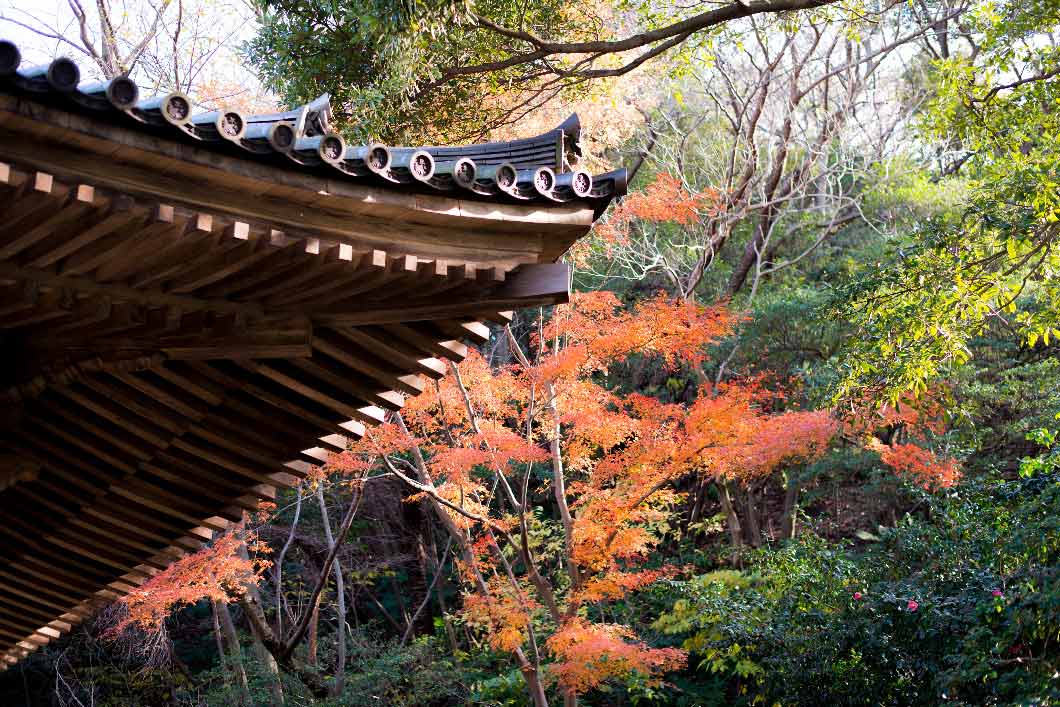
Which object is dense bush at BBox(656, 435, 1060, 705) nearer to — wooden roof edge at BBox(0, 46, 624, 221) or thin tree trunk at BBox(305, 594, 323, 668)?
wooden roof edge at BBox(0, 46, 624, 221)

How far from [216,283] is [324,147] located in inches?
21.3

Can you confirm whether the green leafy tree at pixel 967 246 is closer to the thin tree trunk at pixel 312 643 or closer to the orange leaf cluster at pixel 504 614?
the orange leaf cluster at pixel 504 614

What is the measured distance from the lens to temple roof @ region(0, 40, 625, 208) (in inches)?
75.8

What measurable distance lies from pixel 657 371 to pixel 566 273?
13.5 m

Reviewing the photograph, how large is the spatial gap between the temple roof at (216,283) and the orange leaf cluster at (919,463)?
837 cm

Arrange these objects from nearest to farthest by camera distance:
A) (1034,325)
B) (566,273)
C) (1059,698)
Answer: (566,273) < (1059,698) < (1034,325)

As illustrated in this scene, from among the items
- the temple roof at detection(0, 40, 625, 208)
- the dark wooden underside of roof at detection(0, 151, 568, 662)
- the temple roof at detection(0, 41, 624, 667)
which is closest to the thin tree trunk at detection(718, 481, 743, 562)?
the dark wooden underside of roof at detection(0, 151, 568, 662)

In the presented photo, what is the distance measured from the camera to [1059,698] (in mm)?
5012

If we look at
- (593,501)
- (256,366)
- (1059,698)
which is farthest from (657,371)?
(256,366)

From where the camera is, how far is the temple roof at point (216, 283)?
6.92ft

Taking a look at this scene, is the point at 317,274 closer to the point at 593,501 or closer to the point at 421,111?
the point at 421,111

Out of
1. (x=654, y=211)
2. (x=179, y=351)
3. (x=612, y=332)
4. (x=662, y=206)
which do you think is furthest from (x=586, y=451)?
(x=179, y=351)

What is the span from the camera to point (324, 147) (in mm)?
2297

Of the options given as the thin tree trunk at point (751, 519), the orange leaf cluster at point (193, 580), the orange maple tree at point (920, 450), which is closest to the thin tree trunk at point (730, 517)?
the thin tree trunk at point (751, 519)
